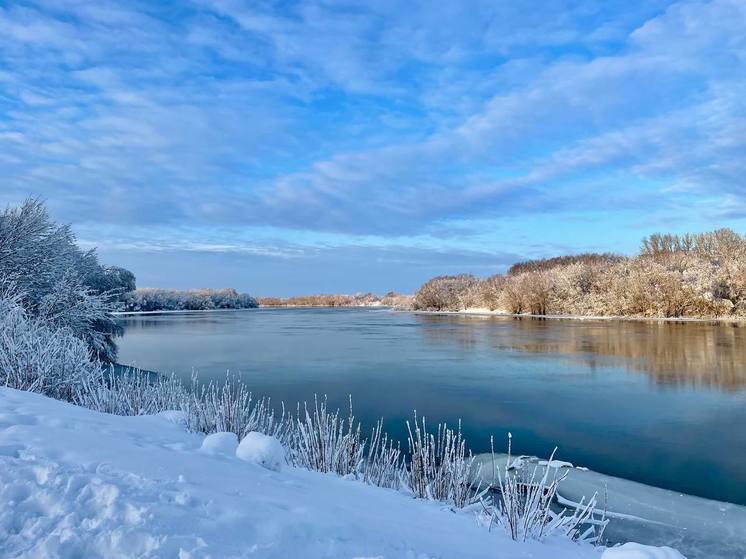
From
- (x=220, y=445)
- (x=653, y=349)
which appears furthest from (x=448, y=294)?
(x=220, y=445)

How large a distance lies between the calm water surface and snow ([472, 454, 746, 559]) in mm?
606

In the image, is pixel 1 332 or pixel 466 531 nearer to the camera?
pixel 466 531

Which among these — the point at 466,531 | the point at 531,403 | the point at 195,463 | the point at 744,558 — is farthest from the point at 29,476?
the point at 531,403

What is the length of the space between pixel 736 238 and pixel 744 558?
211ft

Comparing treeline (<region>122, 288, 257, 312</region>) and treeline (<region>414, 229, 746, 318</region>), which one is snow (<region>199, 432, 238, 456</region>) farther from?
treeline (<region>122, 288, 257, 312</region>)

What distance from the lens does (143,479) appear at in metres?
3.21

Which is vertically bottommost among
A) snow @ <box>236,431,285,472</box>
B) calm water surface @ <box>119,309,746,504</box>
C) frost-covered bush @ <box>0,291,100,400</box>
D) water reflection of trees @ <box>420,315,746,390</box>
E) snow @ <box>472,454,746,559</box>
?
snow @ <box>472,454,746,559</box>

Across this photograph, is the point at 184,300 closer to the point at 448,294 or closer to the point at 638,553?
the point at 448,294

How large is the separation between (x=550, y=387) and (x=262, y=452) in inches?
443

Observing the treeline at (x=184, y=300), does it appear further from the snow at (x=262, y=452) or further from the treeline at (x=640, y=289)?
the snow at (x=262, y=452)

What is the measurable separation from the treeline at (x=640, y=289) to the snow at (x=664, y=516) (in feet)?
141

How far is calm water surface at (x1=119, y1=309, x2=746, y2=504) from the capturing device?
8711 mm

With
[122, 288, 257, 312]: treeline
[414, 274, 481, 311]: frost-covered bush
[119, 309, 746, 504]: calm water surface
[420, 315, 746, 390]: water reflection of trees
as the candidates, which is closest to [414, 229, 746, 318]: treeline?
[414, 274, 481, 311]: frost-covered bush

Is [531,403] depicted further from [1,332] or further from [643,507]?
[1,332]
